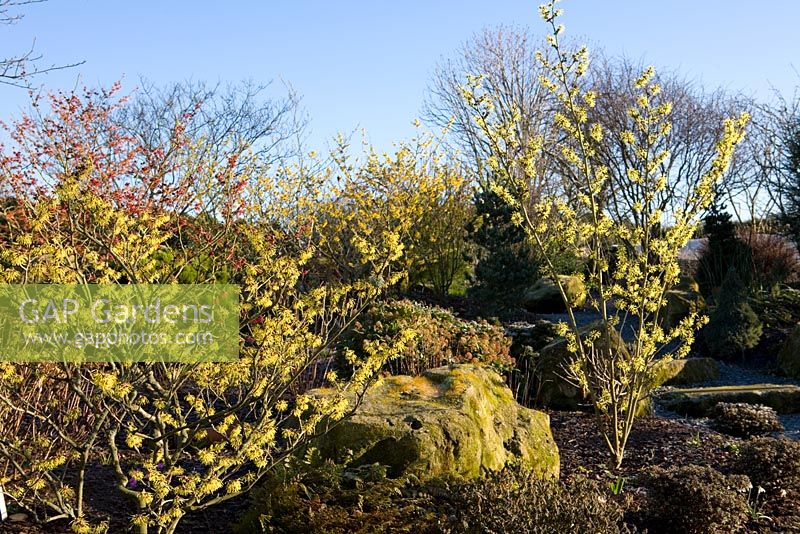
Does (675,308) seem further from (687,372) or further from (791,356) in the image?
(687,372)

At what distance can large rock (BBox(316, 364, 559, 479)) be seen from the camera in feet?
13.8

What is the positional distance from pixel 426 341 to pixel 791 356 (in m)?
5.68

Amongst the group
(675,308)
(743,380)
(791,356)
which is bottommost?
(743,380)

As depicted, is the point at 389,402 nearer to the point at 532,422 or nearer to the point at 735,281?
the point at 532,422

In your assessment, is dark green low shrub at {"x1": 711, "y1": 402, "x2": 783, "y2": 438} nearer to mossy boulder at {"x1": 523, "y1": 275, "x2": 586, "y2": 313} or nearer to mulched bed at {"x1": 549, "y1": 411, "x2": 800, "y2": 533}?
mulched bed at {"x1": 549, "y1": 411, "x2": 800, "y2": 533}

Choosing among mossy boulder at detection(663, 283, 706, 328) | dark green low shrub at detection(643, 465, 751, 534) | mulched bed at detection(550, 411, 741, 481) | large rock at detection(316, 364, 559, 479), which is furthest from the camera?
mossy boulder at detection(663, 283, 706, 328)

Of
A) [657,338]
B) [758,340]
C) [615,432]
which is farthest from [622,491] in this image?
[758,340]

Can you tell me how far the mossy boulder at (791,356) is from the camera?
1008cm

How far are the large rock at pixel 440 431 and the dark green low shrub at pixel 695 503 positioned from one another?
2.00 feet

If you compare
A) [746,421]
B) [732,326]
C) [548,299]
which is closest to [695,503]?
[746,421]

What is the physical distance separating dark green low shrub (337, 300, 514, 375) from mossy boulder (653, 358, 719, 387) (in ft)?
7.87

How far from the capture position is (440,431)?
14.1 ft

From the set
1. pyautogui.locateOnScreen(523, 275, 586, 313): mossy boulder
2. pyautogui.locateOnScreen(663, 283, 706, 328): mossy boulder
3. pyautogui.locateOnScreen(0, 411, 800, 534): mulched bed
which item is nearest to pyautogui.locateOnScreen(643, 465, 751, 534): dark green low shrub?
pyautogui.locateOnScreen(0, 411, 800, 534): mulched bed

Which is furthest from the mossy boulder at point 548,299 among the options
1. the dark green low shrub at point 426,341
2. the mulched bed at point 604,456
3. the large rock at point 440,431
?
the large rock at point 440,431
